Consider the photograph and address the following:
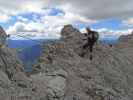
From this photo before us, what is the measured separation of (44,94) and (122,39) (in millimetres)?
30828

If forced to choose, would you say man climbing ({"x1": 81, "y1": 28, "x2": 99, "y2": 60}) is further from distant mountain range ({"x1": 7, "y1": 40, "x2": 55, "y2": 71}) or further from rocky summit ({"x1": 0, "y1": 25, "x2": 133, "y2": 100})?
distant mountain range ({"x1": 7, "y1": 40, "x2": 55, "y2": 71})

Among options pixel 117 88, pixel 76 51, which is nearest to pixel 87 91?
pixel 117 88

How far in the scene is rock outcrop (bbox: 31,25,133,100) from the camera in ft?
80.3

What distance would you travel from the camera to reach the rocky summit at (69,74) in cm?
2158

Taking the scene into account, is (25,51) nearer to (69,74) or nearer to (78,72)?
(78,72)

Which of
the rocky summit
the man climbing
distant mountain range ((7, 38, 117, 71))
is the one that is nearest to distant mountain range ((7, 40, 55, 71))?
distant mountain range ((7, 38, 117, 71))

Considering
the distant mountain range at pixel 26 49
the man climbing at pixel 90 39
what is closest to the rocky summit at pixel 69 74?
the man climbing at pixel 90 39

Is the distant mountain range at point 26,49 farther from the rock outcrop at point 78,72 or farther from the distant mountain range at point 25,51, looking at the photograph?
the rock outcrop at point 78,72

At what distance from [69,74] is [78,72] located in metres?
1.33

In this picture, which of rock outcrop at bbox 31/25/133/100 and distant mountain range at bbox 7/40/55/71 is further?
distant mountain range at bbox 7/40/55/71

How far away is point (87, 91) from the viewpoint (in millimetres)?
26000

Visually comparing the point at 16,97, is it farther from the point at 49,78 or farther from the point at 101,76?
the point at 101,76

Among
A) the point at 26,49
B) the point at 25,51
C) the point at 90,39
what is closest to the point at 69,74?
the point at 90,39

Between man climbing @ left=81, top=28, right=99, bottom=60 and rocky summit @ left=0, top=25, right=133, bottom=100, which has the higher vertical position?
man climbing @ left=81, top=28, right=99, bottom=60
